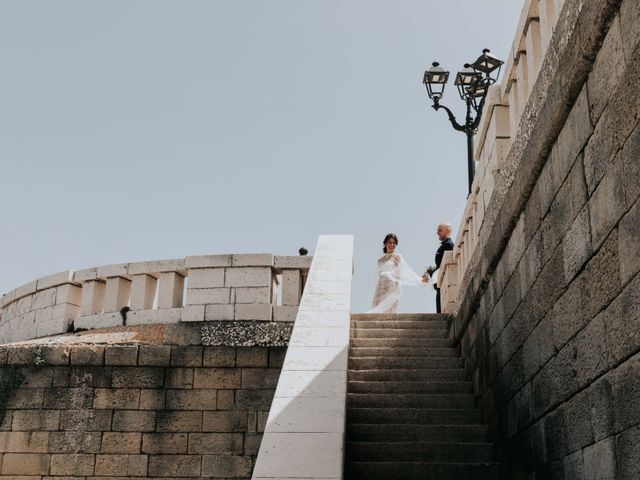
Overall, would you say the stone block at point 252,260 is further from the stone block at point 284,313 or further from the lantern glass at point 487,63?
the lantern glass at point 487,63

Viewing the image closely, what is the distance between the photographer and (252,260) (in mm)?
8750

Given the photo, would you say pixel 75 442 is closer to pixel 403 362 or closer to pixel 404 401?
pixel 403 362

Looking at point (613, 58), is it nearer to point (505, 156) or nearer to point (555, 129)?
point (555, 129)

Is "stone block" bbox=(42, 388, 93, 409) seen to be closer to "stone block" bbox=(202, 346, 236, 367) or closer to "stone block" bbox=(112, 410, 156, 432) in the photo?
"stone block" bbox=(112, 410, 156, 432)

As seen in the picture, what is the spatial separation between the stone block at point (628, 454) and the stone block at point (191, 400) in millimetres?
5619

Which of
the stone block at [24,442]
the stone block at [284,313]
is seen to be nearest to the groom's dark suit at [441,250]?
the stone block at [284,313]

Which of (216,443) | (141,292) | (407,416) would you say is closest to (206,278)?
(141,292)

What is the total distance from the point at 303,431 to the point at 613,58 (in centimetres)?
294

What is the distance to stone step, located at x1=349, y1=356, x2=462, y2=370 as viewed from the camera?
7.60 m

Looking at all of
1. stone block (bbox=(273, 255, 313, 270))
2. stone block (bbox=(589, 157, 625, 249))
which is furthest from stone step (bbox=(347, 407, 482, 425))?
stone block (bbox=(589, 157, 625, 249))

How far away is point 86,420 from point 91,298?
1584 mm

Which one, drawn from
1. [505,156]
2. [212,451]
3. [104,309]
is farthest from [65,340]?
[505,156]

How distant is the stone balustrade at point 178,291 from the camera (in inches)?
344

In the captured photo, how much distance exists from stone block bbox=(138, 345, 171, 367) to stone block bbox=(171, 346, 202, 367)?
0.19 feet
